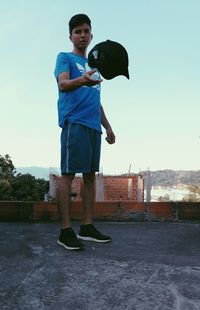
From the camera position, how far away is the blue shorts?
8.93ft

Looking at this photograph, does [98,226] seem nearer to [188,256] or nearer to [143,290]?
[188,256]

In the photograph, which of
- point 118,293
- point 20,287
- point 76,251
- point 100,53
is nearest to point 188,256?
point 76,251

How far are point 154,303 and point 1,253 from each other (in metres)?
1.12

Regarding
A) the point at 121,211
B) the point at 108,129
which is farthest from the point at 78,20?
the point at 121,211

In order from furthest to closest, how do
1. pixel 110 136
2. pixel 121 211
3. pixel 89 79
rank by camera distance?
pixel 121 211 → pixel 110 136 → pixel 89 79

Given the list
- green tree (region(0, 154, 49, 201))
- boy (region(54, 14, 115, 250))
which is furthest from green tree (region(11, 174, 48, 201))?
boy (region(54, 14, 115, 250))

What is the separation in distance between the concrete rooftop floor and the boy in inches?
10.3

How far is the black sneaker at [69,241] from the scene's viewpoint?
2449mm

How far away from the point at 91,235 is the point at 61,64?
124 cm

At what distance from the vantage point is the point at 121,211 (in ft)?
13.7

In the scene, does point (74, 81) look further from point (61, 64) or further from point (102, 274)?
point (102, 274)

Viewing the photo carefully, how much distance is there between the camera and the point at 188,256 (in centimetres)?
236

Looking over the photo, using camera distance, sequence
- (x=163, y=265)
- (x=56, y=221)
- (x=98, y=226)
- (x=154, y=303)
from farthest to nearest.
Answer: (x=56, y=221) → (x=98, y=226) → (x=163, y=265) → (x=154, y=303)

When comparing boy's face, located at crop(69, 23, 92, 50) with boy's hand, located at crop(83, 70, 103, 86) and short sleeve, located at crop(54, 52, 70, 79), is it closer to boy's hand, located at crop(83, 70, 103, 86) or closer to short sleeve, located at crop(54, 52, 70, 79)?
short sleeve, located at crop(54, 52, 70, 79)
